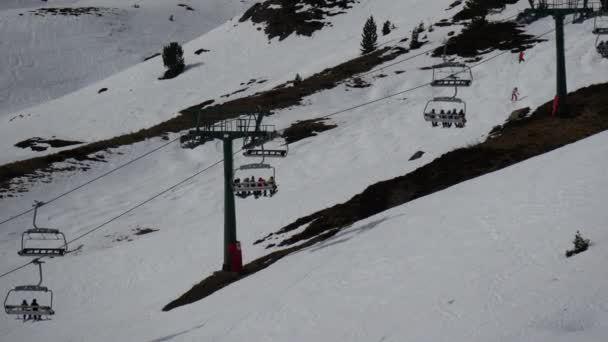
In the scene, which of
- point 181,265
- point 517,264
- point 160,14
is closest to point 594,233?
point 517,264

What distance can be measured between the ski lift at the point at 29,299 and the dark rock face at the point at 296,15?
83122 mm

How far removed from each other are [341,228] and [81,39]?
138417 millimetres

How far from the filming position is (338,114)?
69.0m

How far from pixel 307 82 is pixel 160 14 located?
349 feet

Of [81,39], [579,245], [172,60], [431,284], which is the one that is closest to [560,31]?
[579,245]

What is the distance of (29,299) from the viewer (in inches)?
1619

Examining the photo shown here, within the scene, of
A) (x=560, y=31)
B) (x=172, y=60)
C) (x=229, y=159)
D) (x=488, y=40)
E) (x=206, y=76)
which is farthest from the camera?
(x=172, y=60)

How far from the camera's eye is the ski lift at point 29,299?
2561 cm

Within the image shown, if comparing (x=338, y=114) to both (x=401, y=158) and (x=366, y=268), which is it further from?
(x=366, y=268)

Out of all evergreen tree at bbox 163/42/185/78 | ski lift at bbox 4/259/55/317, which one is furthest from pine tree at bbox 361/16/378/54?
ski lift at bbox 4/259/55/317

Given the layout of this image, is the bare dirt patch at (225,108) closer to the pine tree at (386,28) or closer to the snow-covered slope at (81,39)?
the pine tree at (386,28)

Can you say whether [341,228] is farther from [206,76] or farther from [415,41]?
[206,76]

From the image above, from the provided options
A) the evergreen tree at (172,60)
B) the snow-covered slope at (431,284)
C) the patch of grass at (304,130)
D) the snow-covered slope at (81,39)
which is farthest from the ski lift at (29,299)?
the snow-covered slope at (81,39)

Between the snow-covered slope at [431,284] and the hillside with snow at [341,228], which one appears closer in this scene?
the snow-covered slope at [431,284]
